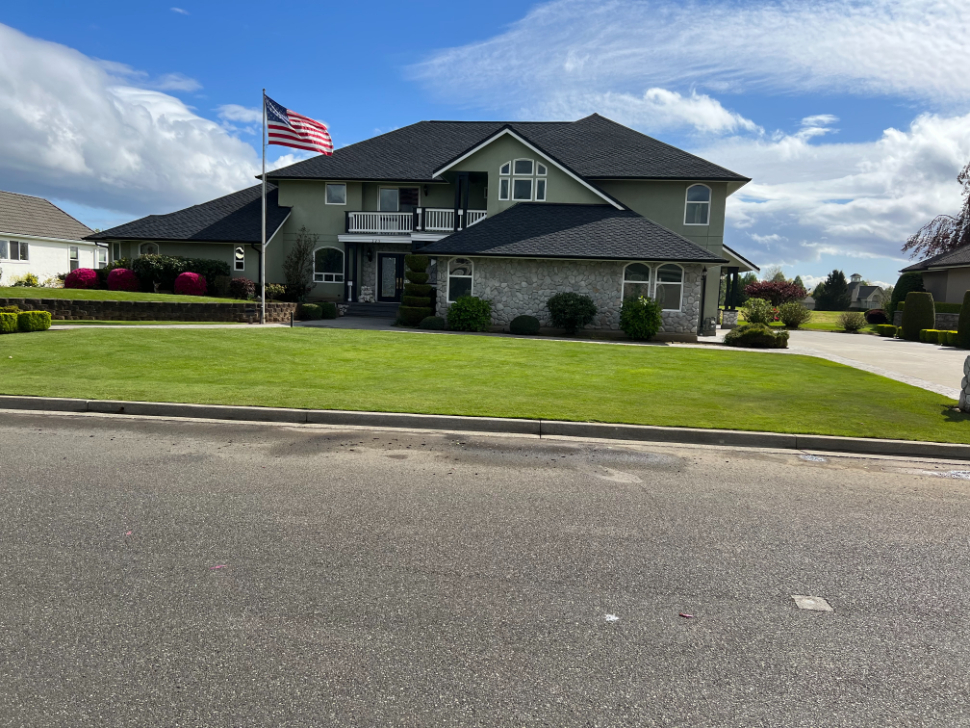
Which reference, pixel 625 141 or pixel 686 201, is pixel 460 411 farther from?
pixel 625 141

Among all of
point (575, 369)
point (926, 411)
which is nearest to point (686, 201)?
point (575, 369)

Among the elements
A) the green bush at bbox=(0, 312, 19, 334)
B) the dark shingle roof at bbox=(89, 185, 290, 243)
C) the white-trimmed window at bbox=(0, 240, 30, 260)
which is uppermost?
the dark shingle roof at bbox=(89, 185, 290, 243)

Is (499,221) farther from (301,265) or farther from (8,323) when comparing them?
(8,323)

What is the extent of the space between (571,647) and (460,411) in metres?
6.09

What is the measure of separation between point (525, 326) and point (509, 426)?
16005 mm

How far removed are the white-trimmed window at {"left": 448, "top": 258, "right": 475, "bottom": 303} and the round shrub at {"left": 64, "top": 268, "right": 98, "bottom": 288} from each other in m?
17.3

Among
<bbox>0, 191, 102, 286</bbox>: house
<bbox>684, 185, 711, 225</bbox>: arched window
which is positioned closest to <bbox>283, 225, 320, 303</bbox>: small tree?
<bbox>0, 191, 102, 286</bbox>: house

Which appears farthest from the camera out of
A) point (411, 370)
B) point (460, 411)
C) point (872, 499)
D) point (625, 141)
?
point (625, 141)

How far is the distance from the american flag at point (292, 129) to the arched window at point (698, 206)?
16394 mm

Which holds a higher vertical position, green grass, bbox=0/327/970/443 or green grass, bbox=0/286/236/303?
A: green grass, bbox=0/286/236/303

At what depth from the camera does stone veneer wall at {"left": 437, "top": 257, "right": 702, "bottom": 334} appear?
2548 centimetres

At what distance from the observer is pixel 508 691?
10.4 ft

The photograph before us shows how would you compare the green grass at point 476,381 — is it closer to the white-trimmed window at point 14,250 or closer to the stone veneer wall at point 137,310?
the stone veneer wall at point 137,310

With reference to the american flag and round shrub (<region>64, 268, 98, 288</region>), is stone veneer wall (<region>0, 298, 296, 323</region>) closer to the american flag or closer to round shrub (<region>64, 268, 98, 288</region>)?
the american flag
